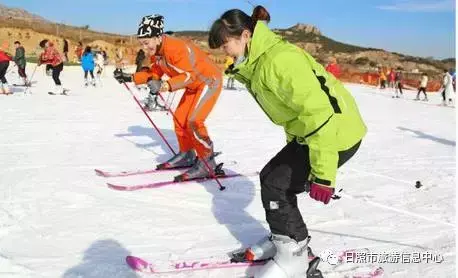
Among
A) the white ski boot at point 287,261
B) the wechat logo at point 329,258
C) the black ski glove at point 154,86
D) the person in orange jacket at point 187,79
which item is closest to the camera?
the white ski boot at point 287,261

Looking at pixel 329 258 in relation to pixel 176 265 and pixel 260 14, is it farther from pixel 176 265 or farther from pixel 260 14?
pixel 260 14

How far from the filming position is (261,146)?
8.35 meters

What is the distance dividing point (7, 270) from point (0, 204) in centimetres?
157

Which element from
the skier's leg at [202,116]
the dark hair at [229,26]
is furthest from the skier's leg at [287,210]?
the skier's leg at [202,116]

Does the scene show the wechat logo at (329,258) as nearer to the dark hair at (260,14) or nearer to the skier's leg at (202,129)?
the dark hair at (260,14)

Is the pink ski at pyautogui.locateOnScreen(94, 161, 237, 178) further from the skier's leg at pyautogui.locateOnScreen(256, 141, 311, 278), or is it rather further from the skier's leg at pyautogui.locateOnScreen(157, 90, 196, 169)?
the skier's leg at pyautogui.locateOnScreen(256, 141, 311, 278)

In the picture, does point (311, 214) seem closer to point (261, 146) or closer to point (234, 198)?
point (234, 198)

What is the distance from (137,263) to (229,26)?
1578mm

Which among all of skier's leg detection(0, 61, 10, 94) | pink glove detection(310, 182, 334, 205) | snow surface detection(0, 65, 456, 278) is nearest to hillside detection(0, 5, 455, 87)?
skier's leg detection(0, 61, 10, 94)

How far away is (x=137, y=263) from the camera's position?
3.28 metres

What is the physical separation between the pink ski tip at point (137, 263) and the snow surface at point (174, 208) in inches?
1.9

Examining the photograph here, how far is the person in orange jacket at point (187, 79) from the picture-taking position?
5.52 meters

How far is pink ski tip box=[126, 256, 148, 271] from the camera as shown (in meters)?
3.26

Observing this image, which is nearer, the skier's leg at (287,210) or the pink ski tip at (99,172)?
the skier's leg at (287,210)
